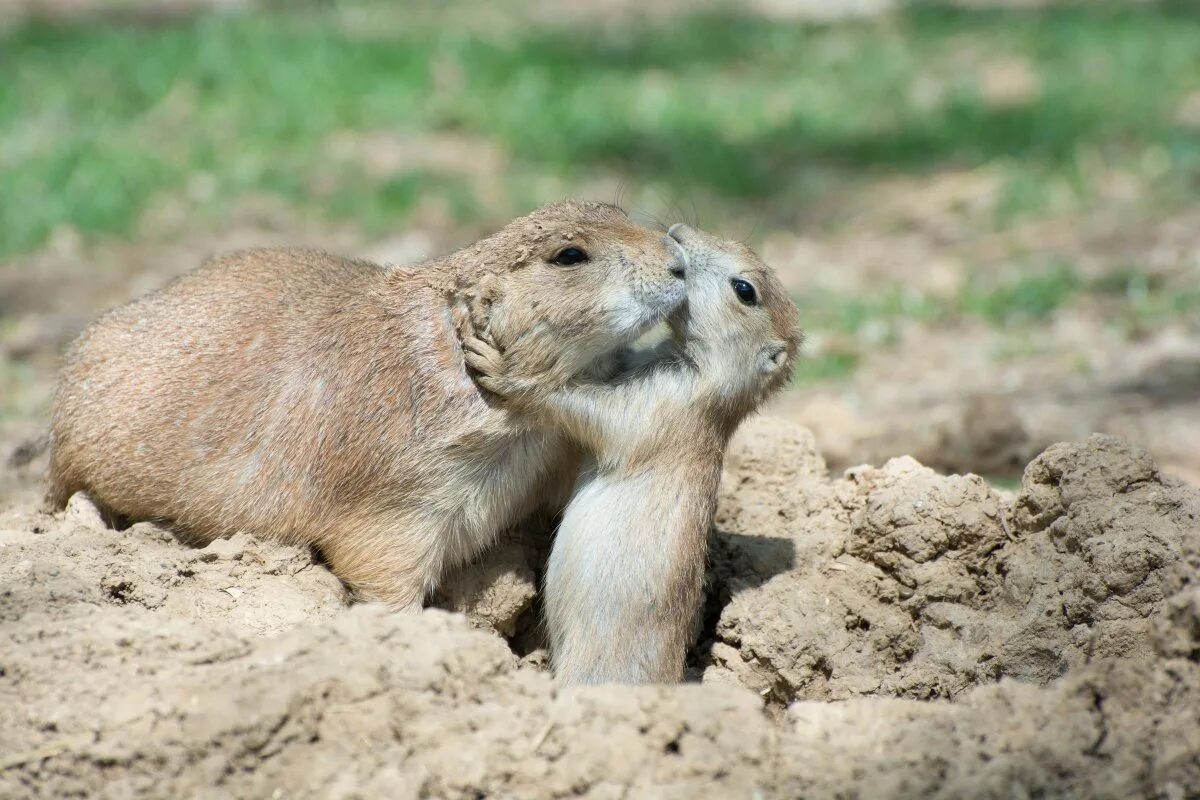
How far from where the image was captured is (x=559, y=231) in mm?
4109

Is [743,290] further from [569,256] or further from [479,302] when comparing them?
[479,302]

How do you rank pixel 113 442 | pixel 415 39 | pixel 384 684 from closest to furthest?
pixel 384 684 → pixel 113 442 → pixel 415 39

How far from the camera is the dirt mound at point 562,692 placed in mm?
3051

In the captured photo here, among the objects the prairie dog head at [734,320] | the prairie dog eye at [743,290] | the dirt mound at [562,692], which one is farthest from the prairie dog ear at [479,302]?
the dirt mound at [562,692]

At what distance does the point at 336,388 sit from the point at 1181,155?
757cm

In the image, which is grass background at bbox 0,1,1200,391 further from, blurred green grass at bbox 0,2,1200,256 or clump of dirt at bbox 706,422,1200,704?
clump of dirt at bbox 706,422,1200,704

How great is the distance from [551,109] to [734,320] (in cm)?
713

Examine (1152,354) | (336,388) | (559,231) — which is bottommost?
(1152,354)

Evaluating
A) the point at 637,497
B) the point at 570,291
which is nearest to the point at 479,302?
the point at 570,291

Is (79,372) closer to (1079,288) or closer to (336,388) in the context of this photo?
(336,388)

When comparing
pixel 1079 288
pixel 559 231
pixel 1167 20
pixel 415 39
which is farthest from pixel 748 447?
pixel 1167 20

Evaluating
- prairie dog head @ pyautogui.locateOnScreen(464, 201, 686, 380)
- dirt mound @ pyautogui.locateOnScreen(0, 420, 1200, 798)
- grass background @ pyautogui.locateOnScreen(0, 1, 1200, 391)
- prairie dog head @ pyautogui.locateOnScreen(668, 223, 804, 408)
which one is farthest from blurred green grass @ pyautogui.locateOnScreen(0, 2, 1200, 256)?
prairie dog head @ pyautogui.locateOnScreen(464, 201, 686, 380)

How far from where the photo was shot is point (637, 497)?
13.1 ft

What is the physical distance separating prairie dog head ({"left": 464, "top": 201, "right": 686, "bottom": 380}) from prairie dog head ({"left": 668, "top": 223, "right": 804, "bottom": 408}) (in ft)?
0.50
